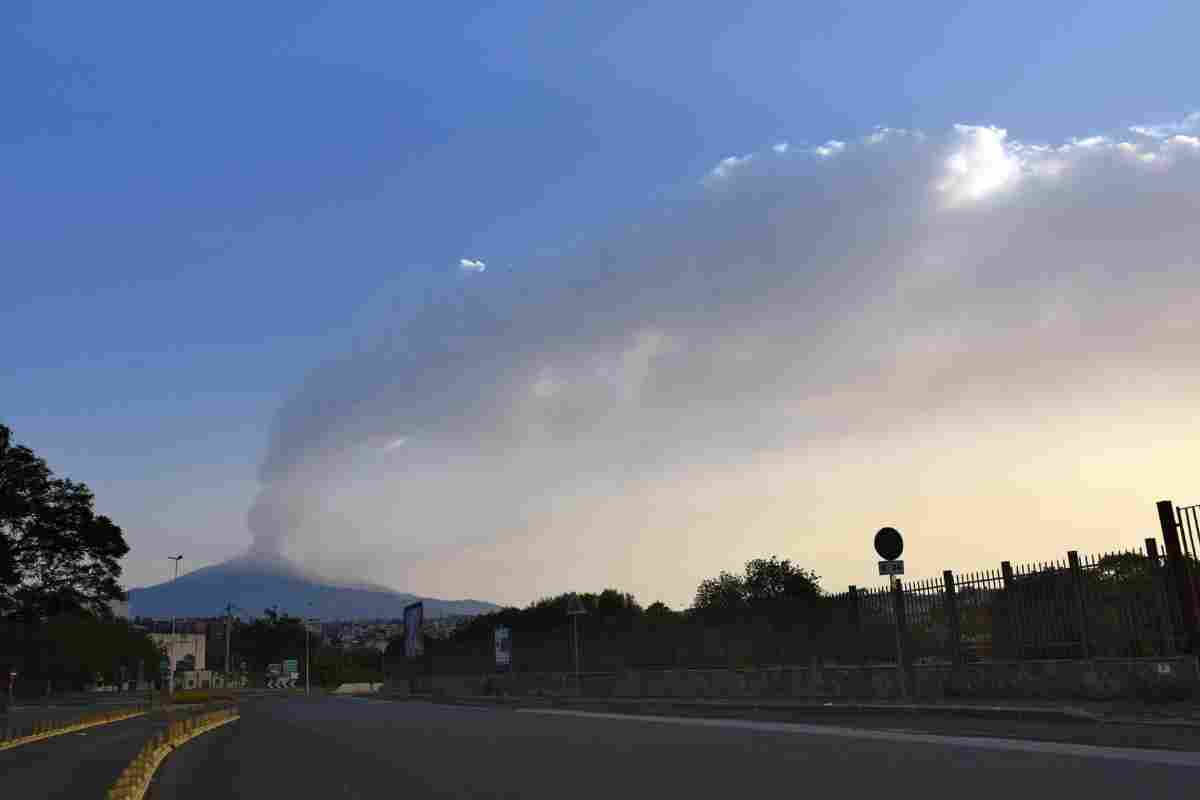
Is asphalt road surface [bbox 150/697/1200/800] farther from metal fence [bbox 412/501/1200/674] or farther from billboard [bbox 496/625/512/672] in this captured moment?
billboard [bbox 496/625/512/672]

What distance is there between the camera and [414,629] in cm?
6719

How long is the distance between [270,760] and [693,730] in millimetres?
6567

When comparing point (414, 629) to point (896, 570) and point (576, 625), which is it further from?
point (896, 570)

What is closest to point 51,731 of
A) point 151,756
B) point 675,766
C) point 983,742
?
point 151,756

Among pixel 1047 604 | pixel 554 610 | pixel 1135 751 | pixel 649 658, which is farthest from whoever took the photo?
pixel 554 610

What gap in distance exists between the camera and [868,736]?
14.8 metres

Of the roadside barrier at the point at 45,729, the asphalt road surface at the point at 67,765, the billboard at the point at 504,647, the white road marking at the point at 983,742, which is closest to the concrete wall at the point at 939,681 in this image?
the white road marking at the point at 983,742

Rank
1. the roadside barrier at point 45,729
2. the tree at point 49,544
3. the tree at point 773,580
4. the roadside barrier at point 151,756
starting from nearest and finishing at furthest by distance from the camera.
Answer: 1. the roadside barrier at point 151,756
2. the roadside barrier at point 45,729
3. the tree at point 49,544
4. the tree at point 773,580

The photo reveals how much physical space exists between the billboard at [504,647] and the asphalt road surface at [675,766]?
26546 mm

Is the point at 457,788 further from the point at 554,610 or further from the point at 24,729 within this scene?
the point at 554,610

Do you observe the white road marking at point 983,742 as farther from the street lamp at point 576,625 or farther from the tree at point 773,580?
the tree at point 773,580

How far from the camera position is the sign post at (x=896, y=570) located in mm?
22045

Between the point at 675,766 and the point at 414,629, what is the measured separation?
57.5 m

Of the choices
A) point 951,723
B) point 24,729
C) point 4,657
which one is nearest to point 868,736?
point 951,723
